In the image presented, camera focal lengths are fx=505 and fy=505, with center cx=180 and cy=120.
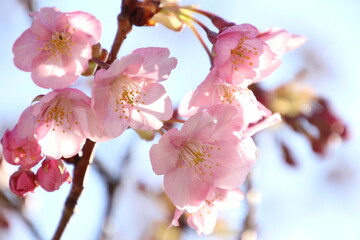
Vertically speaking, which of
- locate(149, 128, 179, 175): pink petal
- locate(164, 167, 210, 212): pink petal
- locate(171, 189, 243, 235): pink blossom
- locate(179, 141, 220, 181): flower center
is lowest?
A: locate(171, 189, 243, 235): pink blossom

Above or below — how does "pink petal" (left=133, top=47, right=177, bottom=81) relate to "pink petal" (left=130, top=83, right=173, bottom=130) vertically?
above

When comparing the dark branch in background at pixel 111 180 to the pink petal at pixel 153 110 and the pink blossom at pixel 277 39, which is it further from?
the pink blossom at pixel 277 39

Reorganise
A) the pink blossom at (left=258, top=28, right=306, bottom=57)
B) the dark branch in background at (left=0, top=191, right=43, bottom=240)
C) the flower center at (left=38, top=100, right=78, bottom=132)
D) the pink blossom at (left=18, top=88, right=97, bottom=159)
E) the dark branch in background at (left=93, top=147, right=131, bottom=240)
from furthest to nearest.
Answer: the dark branch in background at (left=93, top=147, right=131, bottom=240), the dark branch in background at (left=0, top=191, right=43, bottom=240), the pink blossom at (left=258, top=28, right=306, bottom=57), the flower center at (left=38, top=100, right=78, bottom=132), the pink blossom at (left=18, top=88, right=97, bottom=159)

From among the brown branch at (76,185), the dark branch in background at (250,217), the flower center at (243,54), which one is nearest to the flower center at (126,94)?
the brown branch at (76,185)

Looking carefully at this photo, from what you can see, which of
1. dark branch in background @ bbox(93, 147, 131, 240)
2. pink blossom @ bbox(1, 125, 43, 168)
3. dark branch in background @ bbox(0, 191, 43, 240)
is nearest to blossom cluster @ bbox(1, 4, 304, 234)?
pink blossom @ bbox(1, 125, 43, 168)

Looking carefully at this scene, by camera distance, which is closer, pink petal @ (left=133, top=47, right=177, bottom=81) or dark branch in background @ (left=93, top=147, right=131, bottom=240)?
pink petal @ (left=133, top=47, right=177, bottom=81)

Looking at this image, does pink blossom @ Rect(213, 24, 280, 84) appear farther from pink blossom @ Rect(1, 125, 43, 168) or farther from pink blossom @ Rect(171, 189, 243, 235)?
pink blossom @ Rect(1, 125, 43, 168)

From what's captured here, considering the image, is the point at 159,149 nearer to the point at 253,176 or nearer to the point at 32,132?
the point at 32,132
